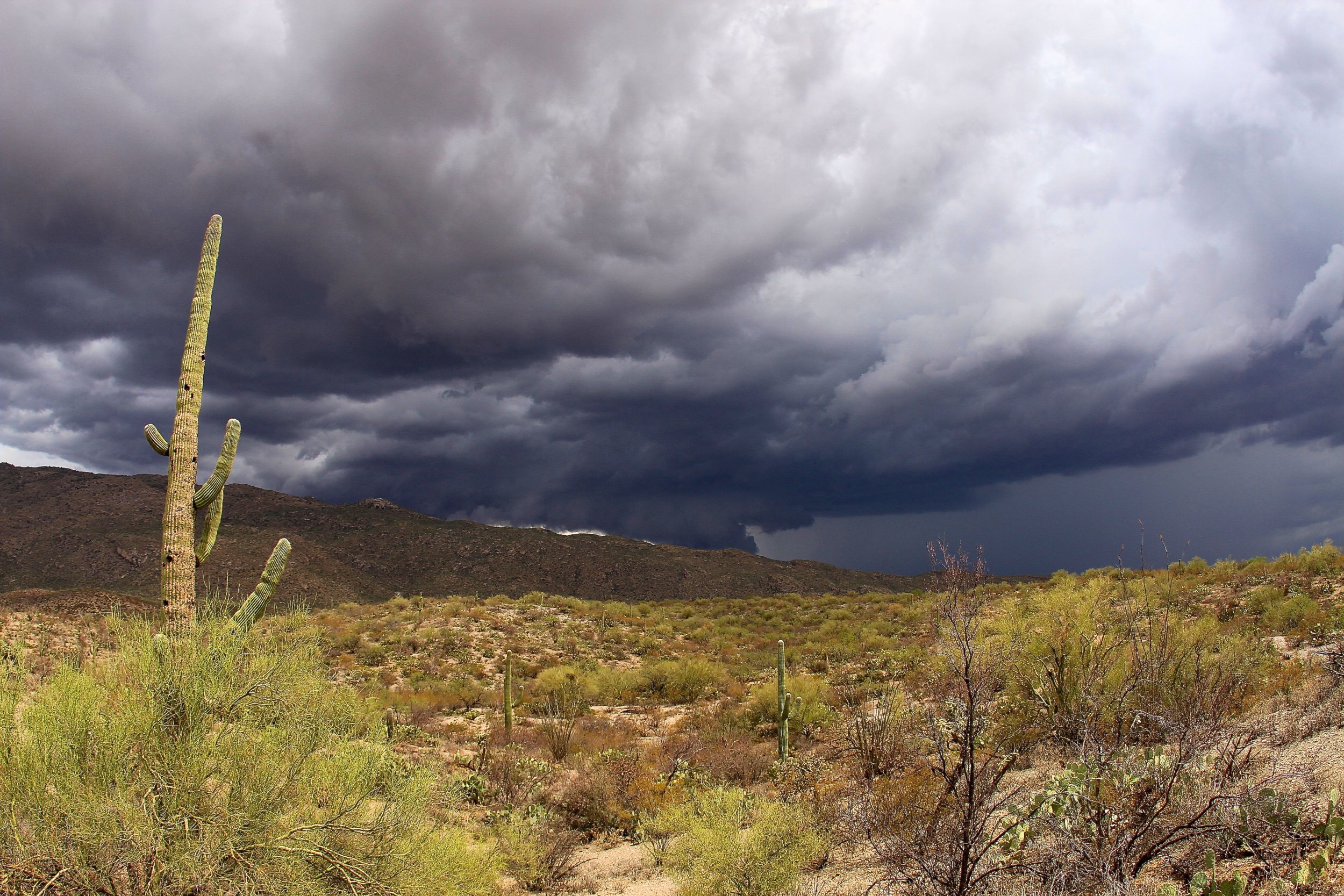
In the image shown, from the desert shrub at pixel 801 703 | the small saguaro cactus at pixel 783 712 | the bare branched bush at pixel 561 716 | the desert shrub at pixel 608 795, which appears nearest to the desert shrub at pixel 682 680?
the bare branched bush at pixel 561 716

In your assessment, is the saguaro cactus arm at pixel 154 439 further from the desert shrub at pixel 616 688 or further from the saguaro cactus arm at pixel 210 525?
the desert shrub at pixel 616 688

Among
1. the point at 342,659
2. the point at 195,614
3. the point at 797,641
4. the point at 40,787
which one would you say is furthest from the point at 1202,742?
the point at 342,659

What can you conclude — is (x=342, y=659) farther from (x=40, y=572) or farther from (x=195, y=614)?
(x=40, y=572)

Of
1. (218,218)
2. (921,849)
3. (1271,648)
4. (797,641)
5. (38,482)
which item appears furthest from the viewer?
(38,482)

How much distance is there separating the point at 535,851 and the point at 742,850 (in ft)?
9.92

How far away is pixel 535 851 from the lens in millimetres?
8875

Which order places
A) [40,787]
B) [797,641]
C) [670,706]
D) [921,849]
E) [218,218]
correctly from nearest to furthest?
[40,787] < [921,849] < [218,218] < [670,706] < [797,641]

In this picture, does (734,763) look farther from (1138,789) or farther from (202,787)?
(202,787)

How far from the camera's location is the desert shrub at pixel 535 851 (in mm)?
8711

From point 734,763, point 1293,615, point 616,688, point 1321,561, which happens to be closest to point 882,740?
point 734,763

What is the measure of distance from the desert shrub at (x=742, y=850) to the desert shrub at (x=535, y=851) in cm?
155

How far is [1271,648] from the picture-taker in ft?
44.3

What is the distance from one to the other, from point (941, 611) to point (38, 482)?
104 m

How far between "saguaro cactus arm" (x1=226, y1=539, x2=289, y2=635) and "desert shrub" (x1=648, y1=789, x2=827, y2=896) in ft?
18.1
